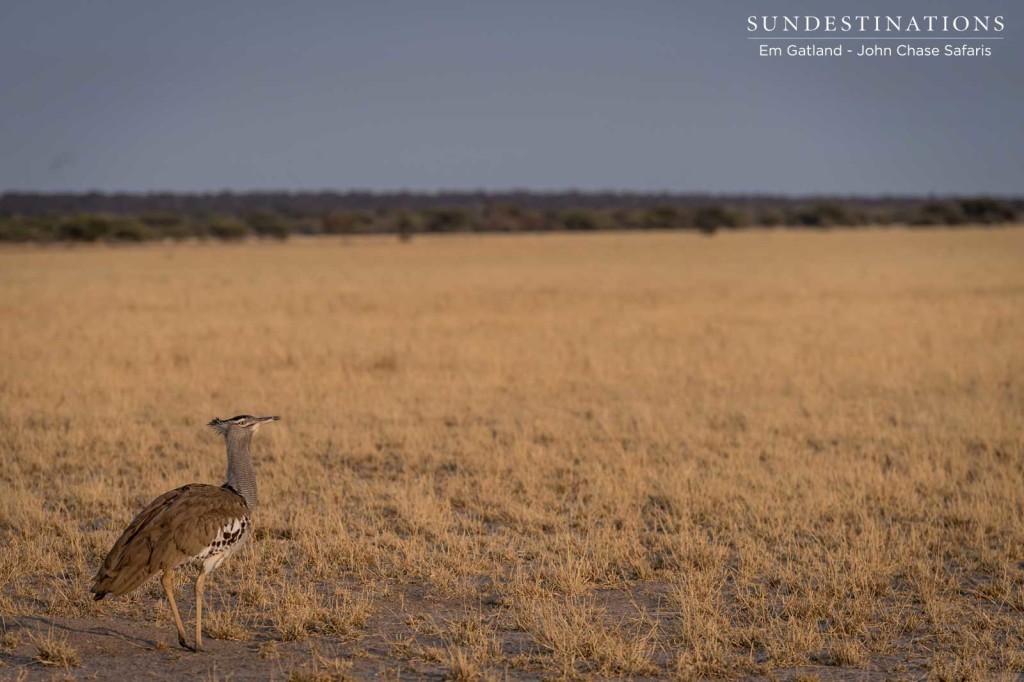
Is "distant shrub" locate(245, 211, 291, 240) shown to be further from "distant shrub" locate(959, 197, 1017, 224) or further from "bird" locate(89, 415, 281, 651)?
"bird" locate(89, 415, 281, 651)

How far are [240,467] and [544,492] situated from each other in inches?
142

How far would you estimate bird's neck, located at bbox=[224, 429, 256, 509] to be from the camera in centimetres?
593

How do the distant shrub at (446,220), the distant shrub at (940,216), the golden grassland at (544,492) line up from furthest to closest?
1. the distant shrub at (940,216)
2. the distant shrub at (446,220)
3. the golden grassland at (544,492)

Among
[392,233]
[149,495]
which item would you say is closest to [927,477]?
[149,495]

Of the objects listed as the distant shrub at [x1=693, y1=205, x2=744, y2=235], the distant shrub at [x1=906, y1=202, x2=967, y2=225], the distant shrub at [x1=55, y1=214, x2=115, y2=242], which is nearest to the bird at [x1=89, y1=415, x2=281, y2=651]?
the distant shrub at [x1=55, y1=214, x2=115, y2=242]

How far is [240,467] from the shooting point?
19.5 feet

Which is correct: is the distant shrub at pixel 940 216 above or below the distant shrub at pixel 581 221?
above

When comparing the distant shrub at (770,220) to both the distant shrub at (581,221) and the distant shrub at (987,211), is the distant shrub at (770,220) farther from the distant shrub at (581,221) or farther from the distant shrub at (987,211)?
the distant shrub at (987,211)

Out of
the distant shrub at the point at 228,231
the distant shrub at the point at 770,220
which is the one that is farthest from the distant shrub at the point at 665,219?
the distant shrub at the point at 228,231

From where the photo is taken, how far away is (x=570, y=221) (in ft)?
323

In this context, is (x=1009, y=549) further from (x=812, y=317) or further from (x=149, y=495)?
(x=812, y=317)

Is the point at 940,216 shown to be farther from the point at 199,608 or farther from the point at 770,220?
the point at 199,608

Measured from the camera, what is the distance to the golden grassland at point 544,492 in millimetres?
5832

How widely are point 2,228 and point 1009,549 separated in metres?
81.6
